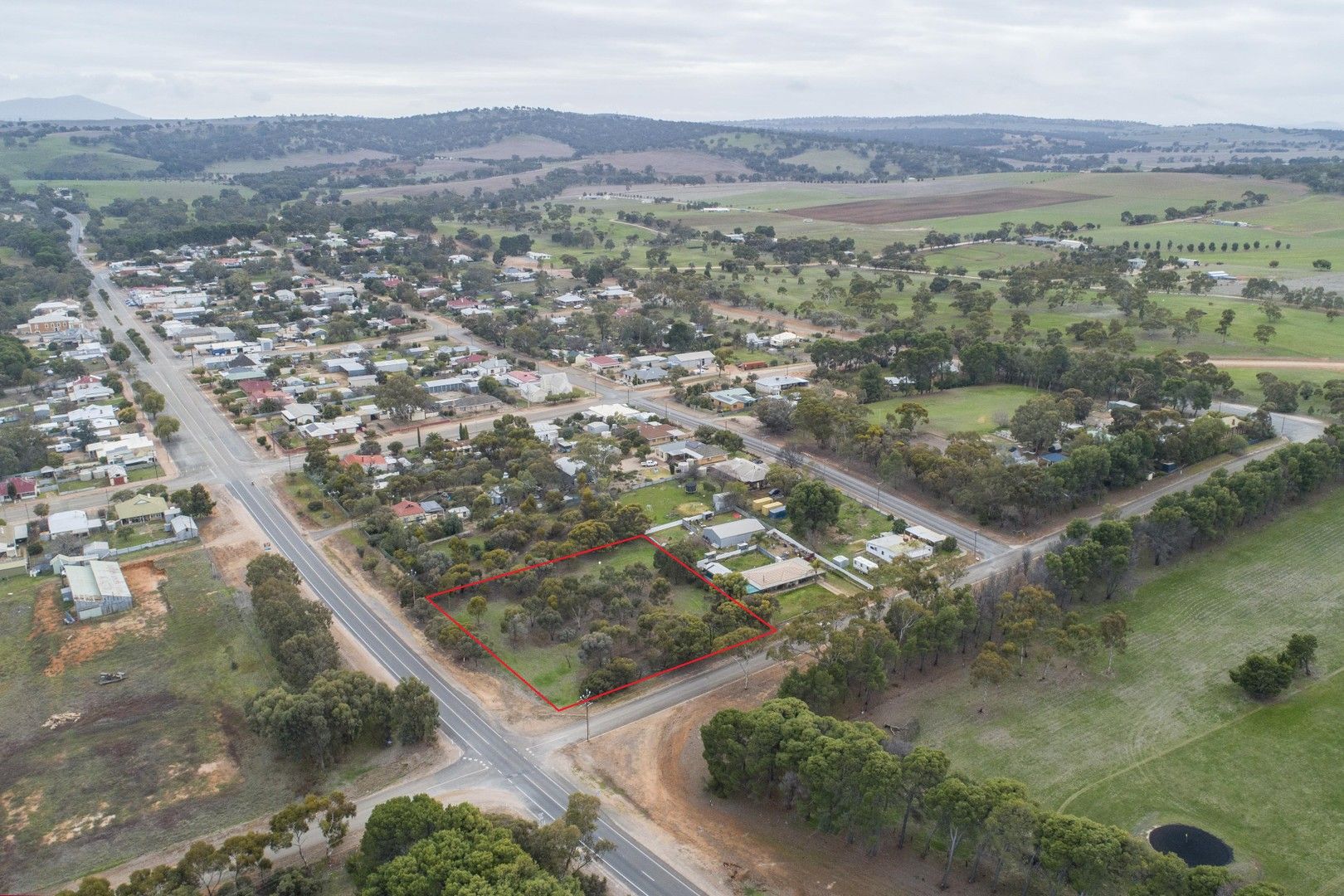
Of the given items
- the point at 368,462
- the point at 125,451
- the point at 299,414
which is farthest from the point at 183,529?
the point at 299,414

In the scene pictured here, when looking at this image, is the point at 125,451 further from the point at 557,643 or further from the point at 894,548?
the point at 894,548

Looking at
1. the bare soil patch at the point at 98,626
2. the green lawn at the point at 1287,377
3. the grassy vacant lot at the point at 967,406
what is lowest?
the bare soil patch at the point at 98,626

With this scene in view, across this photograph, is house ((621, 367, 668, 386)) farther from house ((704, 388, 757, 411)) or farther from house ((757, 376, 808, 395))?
house ((757, 376, 808, 395))

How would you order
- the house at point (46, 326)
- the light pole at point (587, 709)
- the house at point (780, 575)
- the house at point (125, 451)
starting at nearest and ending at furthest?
the light pole at point (587, 709), the house at point (780, 575), the house at point (125, 451), the house at point (46, 326)

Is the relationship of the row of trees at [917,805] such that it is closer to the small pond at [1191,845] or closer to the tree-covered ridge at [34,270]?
the small pond at [1191,845]

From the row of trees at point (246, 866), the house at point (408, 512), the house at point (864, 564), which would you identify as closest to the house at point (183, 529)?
the house at point (408, 512)
